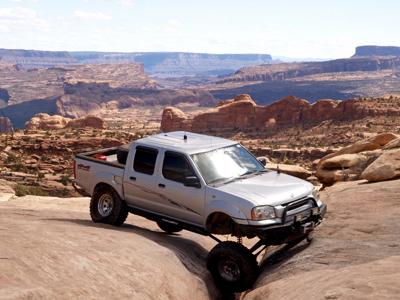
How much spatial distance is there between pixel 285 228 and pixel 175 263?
6.38ft

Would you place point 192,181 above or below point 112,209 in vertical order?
above

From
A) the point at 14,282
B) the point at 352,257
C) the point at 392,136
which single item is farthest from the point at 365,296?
the point at 392,136

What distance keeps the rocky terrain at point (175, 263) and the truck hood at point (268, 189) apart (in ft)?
3.45

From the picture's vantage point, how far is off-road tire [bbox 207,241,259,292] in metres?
8.53

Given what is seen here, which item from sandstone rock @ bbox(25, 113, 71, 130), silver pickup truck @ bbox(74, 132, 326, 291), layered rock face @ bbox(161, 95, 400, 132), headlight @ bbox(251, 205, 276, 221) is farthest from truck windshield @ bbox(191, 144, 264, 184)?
sandstone rock @ bbox(25, 113, 71, 130)

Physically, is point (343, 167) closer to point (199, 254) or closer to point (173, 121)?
point (199, 254)

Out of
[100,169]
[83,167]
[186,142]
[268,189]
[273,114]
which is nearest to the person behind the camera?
[268,189]

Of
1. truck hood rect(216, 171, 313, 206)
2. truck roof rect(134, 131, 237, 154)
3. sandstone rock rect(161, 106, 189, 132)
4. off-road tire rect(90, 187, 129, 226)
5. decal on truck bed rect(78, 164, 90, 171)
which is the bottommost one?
sandstone rock rect(161, 106, 189, 132)

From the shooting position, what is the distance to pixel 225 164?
9.59 meters

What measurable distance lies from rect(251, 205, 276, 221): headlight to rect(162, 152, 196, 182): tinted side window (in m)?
1.50

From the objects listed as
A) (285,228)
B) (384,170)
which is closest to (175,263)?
(285,228)

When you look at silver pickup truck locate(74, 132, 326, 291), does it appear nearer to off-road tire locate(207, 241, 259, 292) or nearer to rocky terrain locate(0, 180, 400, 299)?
off-road tire locate(207, 241, 259, 292)

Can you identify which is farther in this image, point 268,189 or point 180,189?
point 180,189

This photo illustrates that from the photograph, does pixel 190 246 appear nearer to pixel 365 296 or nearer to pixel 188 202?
pixel 188 202
